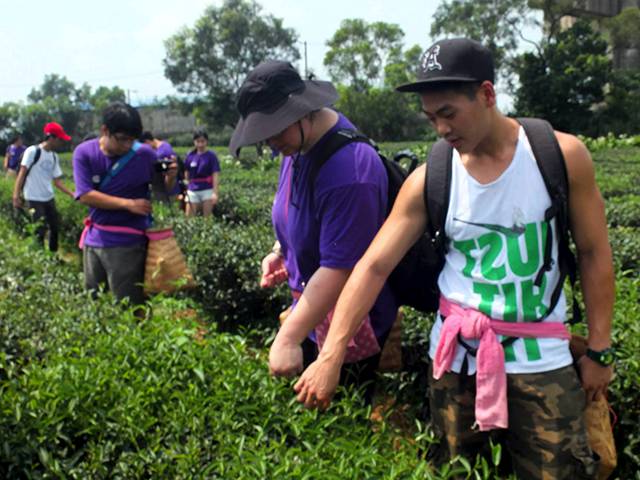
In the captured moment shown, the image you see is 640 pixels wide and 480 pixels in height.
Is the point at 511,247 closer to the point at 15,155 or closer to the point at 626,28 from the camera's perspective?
the point at 15,155

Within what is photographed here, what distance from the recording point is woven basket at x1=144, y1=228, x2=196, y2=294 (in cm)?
428

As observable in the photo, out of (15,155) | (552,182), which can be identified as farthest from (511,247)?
(15,155)

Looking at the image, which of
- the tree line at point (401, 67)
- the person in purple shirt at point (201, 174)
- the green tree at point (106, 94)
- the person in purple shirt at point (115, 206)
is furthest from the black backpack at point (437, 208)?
the green tree at point (106, 94)

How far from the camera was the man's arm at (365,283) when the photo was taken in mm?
1893

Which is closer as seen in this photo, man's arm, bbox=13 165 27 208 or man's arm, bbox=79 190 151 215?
man's arm, bbox=79 190 151 215

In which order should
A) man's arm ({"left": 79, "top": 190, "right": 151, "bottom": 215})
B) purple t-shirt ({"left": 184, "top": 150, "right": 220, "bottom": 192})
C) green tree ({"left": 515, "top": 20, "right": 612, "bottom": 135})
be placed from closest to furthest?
1. man's arm ({"left": 79, "top": 190, "right": 151, "bottom": 215})
2. purple t-shirt ({"left": 184, "top": 150, "right": 220, "bottom": 192})
3. green tree ({"left": 515, "top": 20, "right": 612, "bottom": 135})

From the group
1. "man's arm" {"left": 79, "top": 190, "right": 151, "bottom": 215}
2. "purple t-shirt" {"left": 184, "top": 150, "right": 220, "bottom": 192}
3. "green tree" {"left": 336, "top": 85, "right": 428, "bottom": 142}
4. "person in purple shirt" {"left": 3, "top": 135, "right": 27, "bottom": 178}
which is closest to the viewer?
"man's arm" {"left": 79, "top": 190, "right": 151, "bottom": 215}

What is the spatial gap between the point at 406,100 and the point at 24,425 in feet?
149

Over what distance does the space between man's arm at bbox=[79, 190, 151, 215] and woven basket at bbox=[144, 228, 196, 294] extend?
7.4 inches

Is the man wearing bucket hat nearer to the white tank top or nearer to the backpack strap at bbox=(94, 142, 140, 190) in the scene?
the white tank top

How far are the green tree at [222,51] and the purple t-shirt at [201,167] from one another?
36.9 metres

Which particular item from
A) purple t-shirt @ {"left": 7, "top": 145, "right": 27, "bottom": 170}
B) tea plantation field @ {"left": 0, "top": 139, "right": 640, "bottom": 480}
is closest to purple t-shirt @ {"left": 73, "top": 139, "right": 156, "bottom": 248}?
tea plantation field @ {"left": 0, "top": 139, "right": 640, "bottom": 480}

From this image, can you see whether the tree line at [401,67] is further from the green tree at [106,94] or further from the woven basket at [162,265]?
the woven basket at [162,265]

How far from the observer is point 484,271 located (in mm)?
1972
